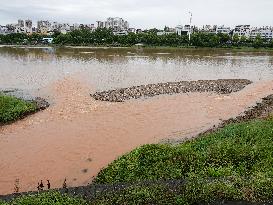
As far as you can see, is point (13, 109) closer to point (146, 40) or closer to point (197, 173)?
point (197, 173)

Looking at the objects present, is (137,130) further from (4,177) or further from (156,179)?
(156,179)

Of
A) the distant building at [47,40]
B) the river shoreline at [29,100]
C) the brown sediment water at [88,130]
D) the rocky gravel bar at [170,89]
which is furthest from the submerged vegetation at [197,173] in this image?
the distant building at [47,40]

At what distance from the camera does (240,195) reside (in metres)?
9.01

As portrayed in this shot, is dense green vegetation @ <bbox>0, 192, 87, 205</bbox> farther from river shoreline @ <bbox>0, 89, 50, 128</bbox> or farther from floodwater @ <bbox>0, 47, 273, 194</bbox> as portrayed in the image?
river shoreline @ <bbox>0, 89, 50, 128</bbox>

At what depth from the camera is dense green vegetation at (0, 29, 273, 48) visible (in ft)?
283

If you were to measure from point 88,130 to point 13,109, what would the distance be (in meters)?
5.20

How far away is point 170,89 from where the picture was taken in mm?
30016

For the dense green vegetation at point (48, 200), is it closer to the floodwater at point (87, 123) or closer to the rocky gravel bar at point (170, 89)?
the floodwater at point (87, 123)

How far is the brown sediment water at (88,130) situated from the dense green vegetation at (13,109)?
0.70 m

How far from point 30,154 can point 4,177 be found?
A: 93.5 inches

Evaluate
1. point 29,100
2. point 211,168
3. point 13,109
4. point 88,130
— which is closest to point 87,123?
point 88,130

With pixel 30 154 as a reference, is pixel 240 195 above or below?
above

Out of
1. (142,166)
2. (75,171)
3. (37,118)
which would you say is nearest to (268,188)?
(142,166)

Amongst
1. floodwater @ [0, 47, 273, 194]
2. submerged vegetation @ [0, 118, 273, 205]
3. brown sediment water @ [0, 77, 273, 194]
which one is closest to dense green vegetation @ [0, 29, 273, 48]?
floodwater @ [0, 47, 273, 194]
